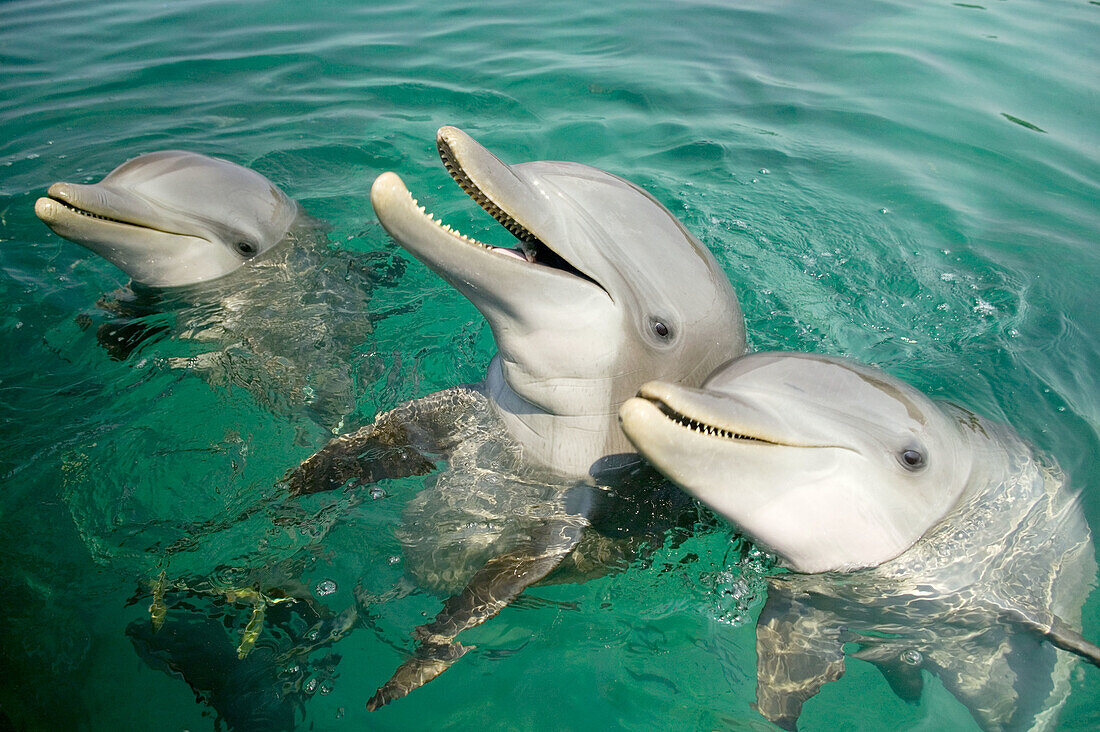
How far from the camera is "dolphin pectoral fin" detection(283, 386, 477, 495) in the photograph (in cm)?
490

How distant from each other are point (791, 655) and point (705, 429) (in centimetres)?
142

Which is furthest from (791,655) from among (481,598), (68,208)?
(68,208)

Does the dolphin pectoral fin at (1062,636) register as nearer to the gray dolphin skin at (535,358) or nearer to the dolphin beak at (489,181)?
the gray dolphin skin at (535,358)

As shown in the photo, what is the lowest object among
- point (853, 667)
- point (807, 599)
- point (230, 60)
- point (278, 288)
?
point (853, 667)

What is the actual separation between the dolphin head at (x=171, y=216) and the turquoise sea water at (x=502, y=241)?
63 centimetres

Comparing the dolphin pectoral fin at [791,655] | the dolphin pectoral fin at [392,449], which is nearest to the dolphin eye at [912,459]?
the dolphin pectoral fin at [791,655]

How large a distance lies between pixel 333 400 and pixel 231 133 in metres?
5.40

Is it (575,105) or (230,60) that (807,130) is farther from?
(230,60)

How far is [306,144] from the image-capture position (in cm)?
950

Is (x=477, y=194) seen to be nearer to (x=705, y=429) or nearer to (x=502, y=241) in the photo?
(x=705, y=429)

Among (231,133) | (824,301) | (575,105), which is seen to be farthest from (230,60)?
(824,301)

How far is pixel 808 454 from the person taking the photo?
3559 mm

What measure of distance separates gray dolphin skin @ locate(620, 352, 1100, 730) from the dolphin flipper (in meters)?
1.03

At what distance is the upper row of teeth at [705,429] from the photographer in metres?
3.47
